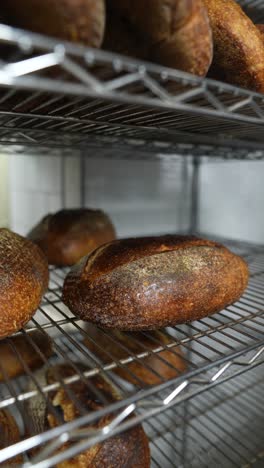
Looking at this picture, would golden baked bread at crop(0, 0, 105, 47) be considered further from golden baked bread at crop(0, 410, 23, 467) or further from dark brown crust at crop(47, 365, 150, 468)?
golden baked bread at crop(0, 410, 23, 467)

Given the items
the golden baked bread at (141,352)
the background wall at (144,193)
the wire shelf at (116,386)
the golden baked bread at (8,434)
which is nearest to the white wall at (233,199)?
the background wall at (144,193)

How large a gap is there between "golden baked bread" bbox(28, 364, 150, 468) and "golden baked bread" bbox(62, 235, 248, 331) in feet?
0.49

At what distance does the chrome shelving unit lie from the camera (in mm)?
390

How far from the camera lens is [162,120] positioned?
0.73m

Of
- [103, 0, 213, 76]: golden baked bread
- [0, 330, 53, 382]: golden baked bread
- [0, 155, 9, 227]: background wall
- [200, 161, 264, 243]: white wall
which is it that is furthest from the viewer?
[200, 161, 264, 243]: white wall

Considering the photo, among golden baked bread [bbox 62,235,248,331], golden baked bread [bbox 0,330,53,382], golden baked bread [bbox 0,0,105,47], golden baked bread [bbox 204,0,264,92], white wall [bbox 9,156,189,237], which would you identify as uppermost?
golden baked bread [bbox 204,0,264,92]

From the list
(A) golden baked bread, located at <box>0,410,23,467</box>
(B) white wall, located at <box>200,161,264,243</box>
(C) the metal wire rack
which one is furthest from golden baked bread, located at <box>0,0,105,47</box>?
(B) white wall, located at <box>200,161,264,243</box>

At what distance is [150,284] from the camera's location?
0.68 m

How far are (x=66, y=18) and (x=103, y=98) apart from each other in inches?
3.7

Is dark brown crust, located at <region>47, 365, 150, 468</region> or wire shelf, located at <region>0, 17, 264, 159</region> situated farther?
dark brown crust, located at <region>47, 365, 150, 468</region>

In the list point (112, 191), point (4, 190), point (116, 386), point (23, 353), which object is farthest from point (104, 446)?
point (112, 191)

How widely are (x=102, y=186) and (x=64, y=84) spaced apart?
1.16 metres

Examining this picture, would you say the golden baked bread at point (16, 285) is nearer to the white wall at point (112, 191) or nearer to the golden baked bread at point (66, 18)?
the golden baked bread at point (66, 18)

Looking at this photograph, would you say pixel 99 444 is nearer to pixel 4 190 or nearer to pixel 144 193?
pixel 4 190
